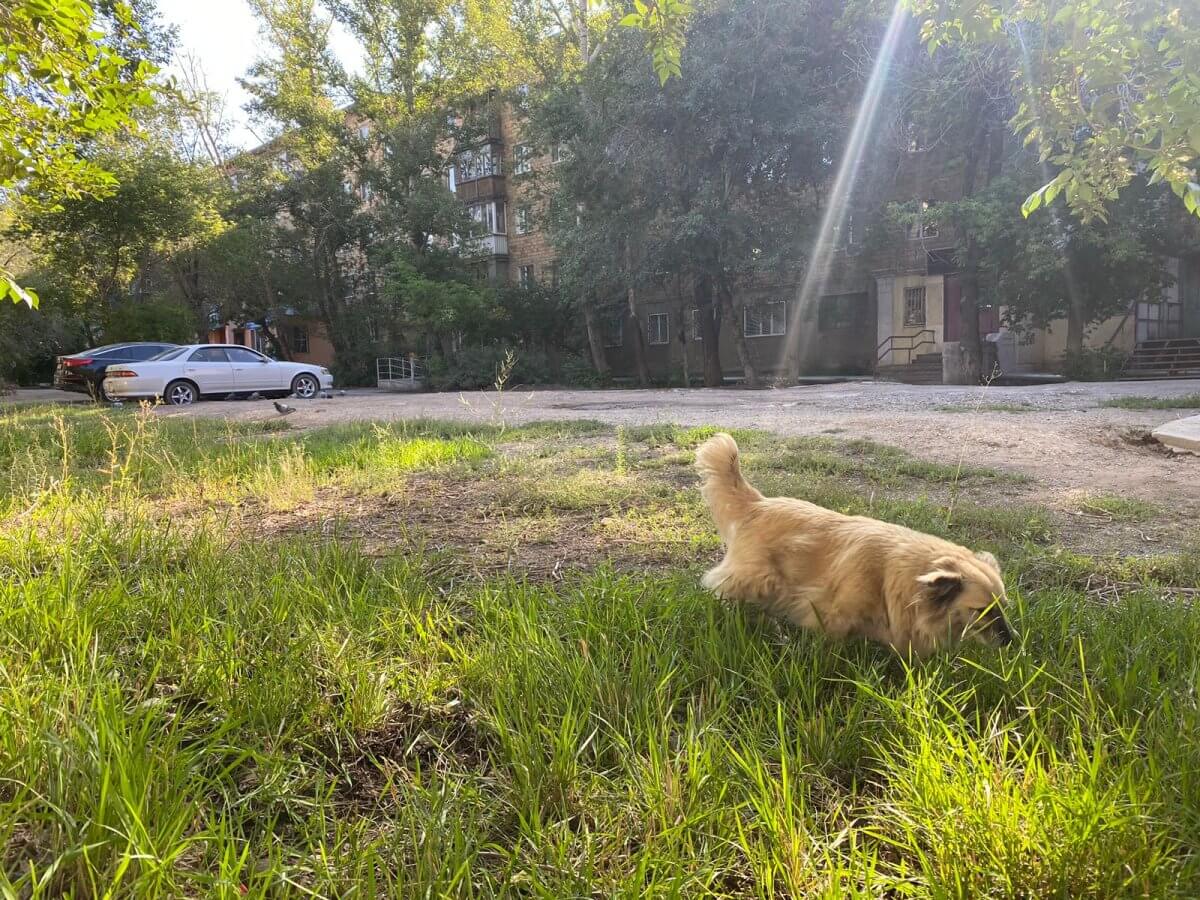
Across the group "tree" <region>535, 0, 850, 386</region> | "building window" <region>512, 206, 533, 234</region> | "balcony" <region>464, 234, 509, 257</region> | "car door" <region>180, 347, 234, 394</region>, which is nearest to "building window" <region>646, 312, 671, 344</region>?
"building window" <region>512, 206, 533, 234</region>

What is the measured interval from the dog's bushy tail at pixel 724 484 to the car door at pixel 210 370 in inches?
648

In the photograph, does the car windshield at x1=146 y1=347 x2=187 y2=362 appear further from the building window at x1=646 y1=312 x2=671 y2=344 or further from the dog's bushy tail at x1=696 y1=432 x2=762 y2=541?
the building window at x1=646 y1=312 x2=671 y2=344

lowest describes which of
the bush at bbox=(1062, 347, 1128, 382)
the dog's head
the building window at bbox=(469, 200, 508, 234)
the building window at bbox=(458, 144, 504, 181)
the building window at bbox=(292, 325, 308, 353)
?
the dog's head

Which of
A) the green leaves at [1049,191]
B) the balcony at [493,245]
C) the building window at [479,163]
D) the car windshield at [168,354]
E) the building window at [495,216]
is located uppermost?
the building window at [479,163]

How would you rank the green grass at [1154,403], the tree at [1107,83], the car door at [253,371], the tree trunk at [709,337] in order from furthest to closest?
the tree trunk at [709,337], the car door at [253,371], the green grass at [1154,403], the tree at [1107,83]

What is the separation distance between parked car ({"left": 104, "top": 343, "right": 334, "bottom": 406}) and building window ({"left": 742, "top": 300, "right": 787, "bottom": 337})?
18.1m

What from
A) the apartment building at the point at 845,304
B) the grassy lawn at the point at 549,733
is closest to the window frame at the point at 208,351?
the apartment building at the point at 845,304

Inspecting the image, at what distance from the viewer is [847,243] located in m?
21.4

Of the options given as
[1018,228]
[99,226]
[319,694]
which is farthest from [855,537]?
[99,226]

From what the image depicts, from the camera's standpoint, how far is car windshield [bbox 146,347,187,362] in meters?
15.3

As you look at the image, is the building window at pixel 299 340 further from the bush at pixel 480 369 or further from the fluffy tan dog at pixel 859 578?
the fluffy tan dog at pixel 859 578

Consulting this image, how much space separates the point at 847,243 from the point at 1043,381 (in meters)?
7.27

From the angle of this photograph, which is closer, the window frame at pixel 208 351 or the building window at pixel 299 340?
the window frame at pixel 208 351

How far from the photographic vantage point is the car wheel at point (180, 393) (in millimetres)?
15250
